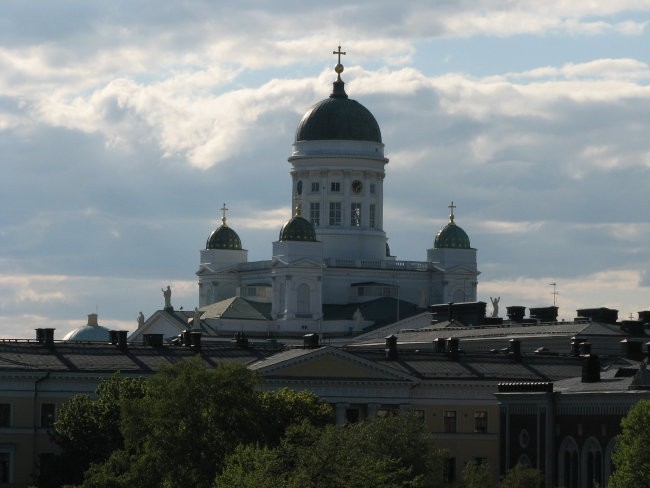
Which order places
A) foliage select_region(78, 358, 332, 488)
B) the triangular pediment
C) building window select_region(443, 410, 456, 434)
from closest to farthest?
foliage select_region(78, 358, 332, 488) → the triangular pediment → building window select_region(443, 410, 456, 434)

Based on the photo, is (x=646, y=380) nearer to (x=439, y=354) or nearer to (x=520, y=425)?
(x=520, y=425)

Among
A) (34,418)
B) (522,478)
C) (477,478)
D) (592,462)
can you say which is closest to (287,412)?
(522,478)

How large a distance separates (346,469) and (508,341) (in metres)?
84.3

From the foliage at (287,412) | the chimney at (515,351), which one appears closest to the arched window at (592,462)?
the foliage at (287,412)

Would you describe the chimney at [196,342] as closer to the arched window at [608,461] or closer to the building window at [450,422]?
the building window at [450,422]

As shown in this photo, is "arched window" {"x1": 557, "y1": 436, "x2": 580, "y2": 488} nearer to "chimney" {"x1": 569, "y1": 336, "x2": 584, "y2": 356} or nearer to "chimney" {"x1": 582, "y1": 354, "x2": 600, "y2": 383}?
"chimney" {"x1": 582, "y1": 354, "x2": 600, "y2": 383}

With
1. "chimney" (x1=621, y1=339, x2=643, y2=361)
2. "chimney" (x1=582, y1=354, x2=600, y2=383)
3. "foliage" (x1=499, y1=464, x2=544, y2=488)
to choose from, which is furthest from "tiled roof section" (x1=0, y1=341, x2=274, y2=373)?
"foliage" (x1=499, y1=464, x2=544, y2=488)

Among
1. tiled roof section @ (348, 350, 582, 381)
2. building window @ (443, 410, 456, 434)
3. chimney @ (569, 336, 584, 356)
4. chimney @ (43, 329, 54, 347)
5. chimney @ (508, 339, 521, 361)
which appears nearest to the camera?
chimney @ (43, 329, 54, 347)

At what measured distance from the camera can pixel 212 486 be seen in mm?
122062

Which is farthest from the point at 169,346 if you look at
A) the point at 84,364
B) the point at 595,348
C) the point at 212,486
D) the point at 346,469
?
the point at 346,469

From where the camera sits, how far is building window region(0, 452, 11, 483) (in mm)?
150000

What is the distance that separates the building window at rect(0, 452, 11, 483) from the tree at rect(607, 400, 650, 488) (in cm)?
3836

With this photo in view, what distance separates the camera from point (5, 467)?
150750 millimetres

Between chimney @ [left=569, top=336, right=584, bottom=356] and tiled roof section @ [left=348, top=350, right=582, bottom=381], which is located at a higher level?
chimney @ [left=569, top=336, right=584, bottom=356]
